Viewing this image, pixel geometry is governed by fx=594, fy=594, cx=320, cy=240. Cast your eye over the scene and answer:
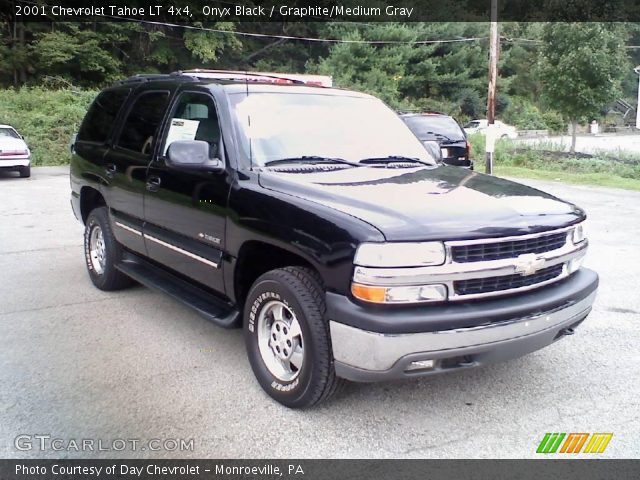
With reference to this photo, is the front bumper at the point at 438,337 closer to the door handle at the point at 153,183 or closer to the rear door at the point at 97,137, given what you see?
the door handle at the point at 153,183

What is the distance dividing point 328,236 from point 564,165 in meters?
18.5

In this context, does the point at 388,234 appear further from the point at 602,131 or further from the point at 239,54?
the point at 602,131

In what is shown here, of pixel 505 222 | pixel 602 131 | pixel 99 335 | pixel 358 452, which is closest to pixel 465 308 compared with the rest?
pixel 505 222

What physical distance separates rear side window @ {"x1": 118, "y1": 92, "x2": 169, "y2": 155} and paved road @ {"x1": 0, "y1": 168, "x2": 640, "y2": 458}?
56.6 inches

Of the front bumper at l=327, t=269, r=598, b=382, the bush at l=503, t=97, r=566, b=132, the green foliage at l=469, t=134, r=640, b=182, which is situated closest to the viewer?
the front bumper at l=327, t=269, r=598, b=382

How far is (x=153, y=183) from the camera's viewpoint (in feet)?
14.8

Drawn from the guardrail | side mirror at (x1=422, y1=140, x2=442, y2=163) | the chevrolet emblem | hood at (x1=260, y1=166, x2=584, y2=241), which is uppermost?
the guardrail

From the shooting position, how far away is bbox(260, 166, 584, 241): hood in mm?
2998

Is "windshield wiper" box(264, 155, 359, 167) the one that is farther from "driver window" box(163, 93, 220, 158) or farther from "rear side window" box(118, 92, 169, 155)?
"rear side window" box(118, 92, 169, 155)

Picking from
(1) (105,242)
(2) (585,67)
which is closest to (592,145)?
(2) (585,67)

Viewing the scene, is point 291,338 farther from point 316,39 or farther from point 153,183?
point 316,39

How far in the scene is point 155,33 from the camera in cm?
3650

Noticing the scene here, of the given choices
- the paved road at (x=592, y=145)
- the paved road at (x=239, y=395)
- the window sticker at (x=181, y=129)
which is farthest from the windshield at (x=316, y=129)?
the paved road at (x=592, y=145)

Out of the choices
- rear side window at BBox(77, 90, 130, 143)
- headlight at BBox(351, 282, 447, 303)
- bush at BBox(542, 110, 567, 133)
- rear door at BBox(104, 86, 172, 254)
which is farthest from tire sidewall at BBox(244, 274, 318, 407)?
bush at BBox(542, 110, 567, 133)
